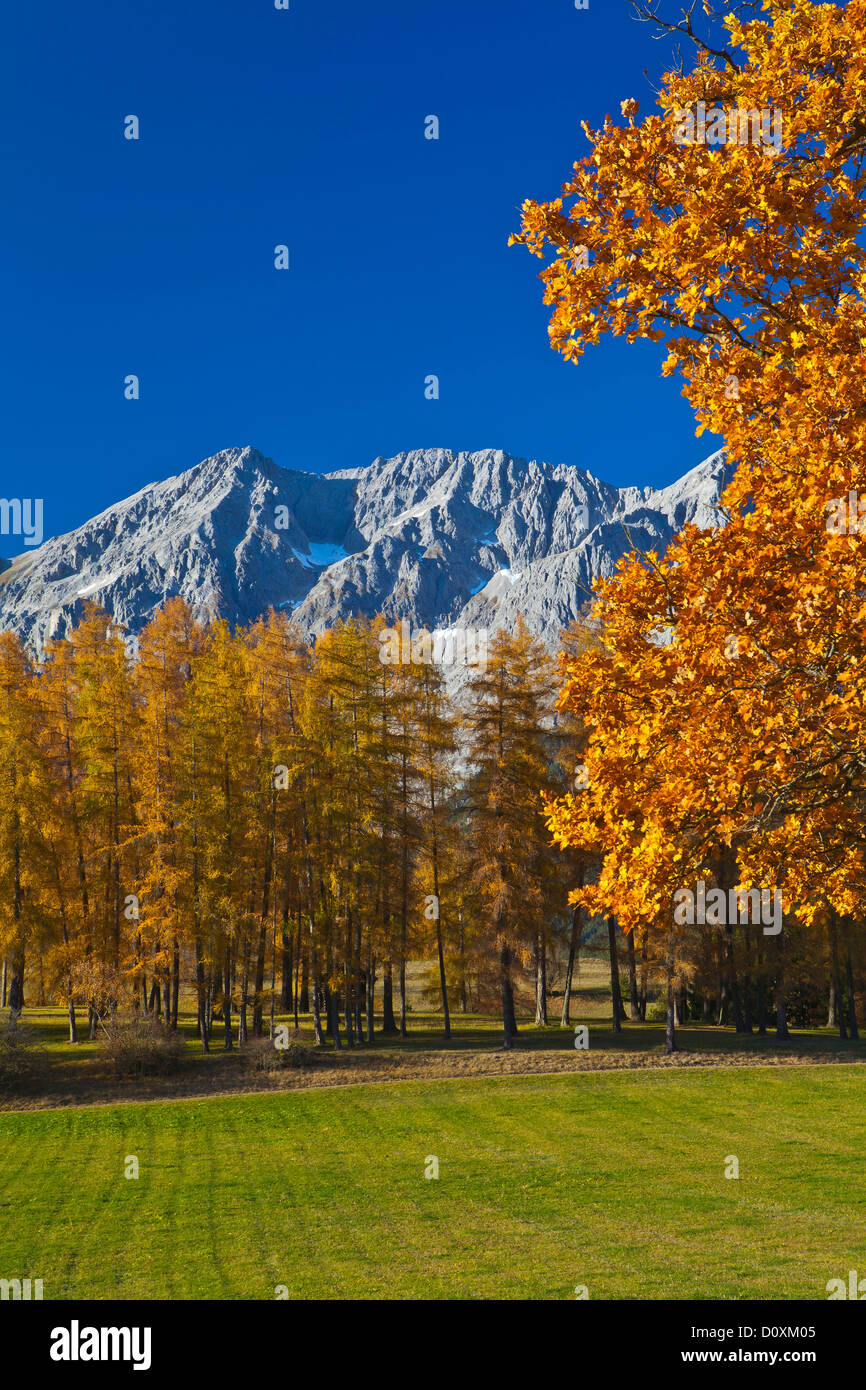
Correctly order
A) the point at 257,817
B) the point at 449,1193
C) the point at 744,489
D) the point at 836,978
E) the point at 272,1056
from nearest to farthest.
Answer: the point at 744,489, the point at 449,1193, the point at 272,1056, the point at 257,817, the point at 836,978

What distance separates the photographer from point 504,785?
32.9 meters

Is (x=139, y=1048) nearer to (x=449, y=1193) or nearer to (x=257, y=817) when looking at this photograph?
(x=257, y=817)

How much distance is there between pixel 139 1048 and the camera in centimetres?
2870

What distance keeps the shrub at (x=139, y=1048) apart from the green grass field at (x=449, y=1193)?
353 cm

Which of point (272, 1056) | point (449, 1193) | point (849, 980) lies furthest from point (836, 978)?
point (449, 1193)

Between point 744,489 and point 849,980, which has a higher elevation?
point 744,489

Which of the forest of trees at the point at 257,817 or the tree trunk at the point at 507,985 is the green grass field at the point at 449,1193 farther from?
the forest of trees at the point at 257,817

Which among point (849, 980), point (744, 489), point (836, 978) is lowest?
point (836, 978)

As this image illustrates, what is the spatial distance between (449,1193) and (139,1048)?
15.8 metres

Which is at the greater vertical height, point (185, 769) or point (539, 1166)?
point (185, 769)
